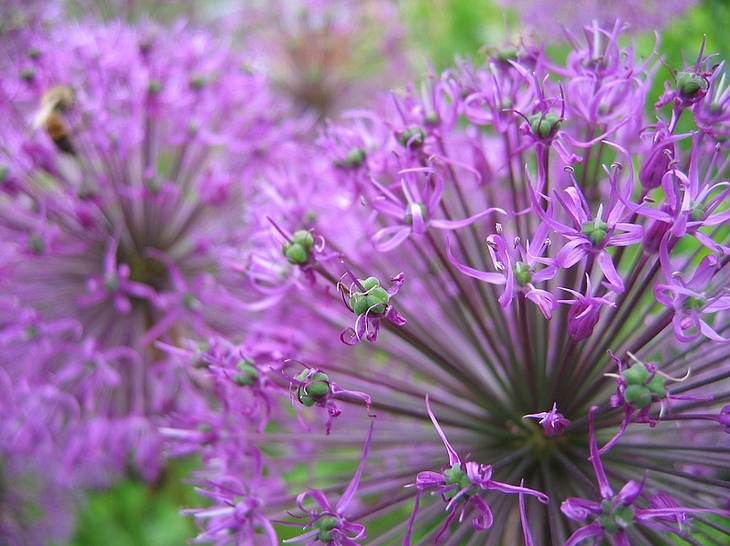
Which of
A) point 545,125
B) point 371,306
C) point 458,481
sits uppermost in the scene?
point 545,125

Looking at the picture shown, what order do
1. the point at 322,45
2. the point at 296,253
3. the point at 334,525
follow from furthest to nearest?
the point at 322,45 → the point at 296,253 → the point at 334,525

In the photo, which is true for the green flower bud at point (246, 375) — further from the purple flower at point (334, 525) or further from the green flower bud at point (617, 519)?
the green flower bud at point (617, 519)

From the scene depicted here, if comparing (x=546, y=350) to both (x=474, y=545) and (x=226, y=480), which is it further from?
(x=226, y=480)

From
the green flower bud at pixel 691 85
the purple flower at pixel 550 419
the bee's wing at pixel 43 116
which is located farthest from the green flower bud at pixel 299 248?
the bee's wing at pixel 43 116

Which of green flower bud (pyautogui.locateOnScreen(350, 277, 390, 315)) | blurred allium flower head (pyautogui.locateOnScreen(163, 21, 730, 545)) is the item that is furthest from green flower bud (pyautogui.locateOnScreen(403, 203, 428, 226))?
green flower bud (pyautogui.locateOnScreen(350, 277, 390, 315))

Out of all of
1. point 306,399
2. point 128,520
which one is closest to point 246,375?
point 306,399

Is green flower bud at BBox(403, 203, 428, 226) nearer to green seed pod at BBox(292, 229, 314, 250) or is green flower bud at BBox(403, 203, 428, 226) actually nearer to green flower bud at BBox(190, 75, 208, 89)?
green seed pod at BBox(292, 229, 314, 250)

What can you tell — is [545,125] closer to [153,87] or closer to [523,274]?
[523,274]
